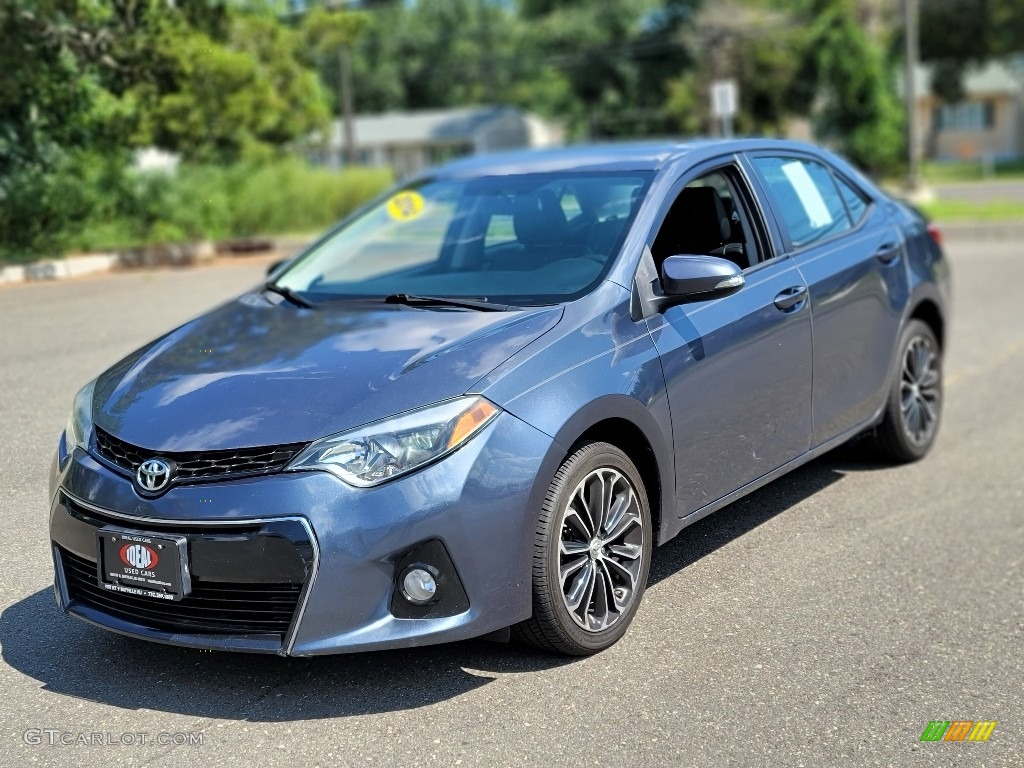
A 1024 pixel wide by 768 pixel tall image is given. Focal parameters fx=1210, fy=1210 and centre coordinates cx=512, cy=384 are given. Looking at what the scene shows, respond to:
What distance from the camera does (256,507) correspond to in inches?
136

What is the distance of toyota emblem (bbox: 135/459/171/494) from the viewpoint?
359 centimetres

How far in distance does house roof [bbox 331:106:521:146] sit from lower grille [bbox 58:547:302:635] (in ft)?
198

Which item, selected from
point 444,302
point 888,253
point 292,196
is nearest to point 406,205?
point 444,302

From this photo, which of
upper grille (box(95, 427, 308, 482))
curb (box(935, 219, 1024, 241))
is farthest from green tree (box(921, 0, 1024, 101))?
upper grille (box(95, 427, 308, 482))

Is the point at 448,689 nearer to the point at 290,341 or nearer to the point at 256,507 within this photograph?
the point at 256,507

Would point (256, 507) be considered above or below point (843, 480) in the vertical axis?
above

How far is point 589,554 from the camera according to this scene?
159 inches

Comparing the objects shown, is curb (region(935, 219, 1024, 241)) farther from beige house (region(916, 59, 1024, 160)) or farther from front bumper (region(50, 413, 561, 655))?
beige house (region(916, 59, 1024, 160))

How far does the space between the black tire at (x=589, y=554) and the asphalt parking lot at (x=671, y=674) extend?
13 centimetres

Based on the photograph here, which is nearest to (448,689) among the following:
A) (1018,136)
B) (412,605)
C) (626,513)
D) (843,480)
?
(412,605)

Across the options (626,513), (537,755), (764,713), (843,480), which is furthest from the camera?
(843,480)

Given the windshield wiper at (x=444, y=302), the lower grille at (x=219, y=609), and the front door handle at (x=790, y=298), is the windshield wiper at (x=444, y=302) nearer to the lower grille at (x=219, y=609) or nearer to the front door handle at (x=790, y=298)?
the front door handle at (x=790, y=298)

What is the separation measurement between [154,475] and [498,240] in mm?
2039

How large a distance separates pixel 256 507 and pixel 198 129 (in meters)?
12.0
